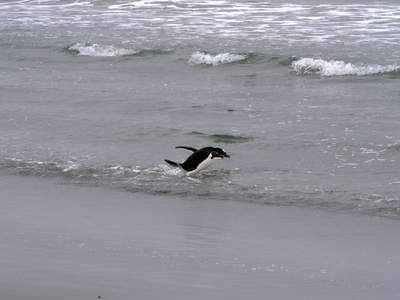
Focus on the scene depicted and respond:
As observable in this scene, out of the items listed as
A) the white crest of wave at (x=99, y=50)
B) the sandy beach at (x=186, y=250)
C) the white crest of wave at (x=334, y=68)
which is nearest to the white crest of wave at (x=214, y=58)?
the white crest of wave at (x=334, y=68)

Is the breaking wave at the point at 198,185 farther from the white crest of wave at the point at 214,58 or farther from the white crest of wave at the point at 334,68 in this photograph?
the white crest of wave at the point at 214,58

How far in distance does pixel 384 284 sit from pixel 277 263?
964 mm

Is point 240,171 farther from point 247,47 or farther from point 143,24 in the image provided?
point 143,24

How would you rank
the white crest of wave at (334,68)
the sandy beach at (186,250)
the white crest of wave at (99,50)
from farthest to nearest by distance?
the white crest of wave at (99,50), the white crest of wave at (334,68), the sandy beach at (186,250)

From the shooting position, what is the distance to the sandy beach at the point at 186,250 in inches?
240

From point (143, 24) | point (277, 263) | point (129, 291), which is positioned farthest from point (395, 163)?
point (143, 24)

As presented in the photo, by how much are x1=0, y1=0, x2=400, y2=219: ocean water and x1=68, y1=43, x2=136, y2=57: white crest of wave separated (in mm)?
58

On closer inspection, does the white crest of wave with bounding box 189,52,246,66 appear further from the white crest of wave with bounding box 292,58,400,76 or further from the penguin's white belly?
the penguin's white belly

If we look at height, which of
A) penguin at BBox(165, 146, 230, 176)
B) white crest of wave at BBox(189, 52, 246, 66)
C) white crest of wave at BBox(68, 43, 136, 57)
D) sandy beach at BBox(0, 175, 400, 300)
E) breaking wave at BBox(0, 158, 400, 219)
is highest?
sandy beach at BBox(0, 175, 400, 300)

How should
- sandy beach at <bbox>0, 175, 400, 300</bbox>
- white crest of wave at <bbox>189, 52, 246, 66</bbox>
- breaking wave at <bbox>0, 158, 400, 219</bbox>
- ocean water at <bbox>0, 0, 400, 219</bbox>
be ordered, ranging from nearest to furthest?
sandy beach at <bbox>0, 175, 400, 300</bbox> → breaking wave at <bbox>0, 158, 400, 219</bbox> → ocean water at <bbox>0, 0, 400, 219</bbox> → white crest of wave at <bbox>189, 52, 246, 66</bbox>

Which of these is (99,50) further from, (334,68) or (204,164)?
(204,164)

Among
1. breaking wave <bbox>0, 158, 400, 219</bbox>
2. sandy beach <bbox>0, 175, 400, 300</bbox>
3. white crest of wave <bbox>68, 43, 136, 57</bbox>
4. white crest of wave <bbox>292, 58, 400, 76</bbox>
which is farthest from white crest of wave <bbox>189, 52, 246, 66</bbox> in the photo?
sandy beach <bbox>0, 175, 400, 300</bbox>

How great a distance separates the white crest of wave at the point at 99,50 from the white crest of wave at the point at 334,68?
5.05 meters

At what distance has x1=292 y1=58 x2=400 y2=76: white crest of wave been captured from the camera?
1769cm
